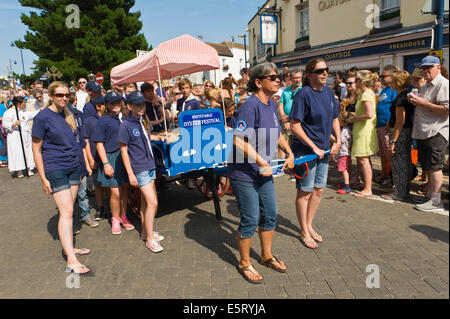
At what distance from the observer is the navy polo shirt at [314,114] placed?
11.8ft

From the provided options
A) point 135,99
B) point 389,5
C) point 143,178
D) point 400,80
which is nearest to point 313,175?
point 143,178

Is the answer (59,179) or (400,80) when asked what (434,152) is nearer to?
(400,80)

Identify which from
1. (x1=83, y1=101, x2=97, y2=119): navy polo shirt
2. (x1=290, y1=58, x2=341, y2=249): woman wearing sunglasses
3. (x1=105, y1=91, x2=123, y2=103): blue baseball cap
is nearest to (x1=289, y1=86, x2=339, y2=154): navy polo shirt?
(x1=290, y1=58, x2=341, y2=249): woman wearing sunglasses

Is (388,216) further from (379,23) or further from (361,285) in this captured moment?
(379,23)

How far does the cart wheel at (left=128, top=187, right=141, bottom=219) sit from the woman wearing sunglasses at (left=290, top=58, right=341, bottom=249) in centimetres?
245

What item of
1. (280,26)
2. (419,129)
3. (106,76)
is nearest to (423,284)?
(419,129)

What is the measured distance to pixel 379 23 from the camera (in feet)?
46.2

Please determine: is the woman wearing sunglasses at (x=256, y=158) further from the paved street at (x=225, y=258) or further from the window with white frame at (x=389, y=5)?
the window with white frame at (x=389, y=5)

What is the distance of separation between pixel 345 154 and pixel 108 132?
12.8ft

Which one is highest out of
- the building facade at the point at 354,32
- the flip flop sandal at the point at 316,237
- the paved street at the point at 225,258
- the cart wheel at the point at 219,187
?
the building facade at the point at 354,32

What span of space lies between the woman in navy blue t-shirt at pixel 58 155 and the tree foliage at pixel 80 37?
985 inches

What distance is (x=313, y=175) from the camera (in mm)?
3793

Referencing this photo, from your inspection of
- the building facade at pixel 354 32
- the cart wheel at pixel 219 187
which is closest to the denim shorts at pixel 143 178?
the cart wheel at pixel 219 187

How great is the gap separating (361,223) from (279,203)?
4.62 feet
